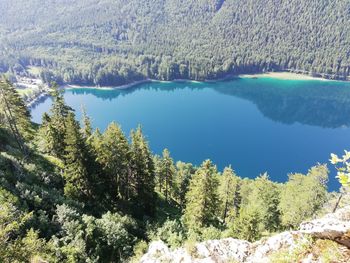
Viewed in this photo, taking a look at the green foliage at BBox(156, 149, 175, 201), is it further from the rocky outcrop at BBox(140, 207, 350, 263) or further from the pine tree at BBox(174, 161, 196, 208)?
the rocky outcrop at BBox(140, 207, 350, 263)

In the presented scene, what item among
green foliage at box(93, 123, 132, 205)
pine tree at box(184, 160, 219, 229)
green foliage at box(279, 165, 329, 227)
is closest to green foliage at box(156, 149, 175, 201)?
green foliage at box(93, 123, 132, 205)

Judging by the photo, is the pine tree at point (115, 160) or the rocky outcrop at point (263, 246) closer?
the rocky outcrop at point (263, 246)

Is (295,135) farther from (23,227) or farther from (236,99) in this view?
(23,227)

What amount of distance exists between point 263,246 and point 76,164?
111ft

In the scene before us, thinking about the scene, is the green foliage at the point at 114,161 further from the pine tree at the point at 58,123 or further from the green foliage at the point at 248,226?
the green foliage at the point at 248,226

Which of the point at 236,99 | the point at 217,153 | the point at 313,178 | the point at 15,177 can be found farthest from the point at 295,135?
the point at 15,177

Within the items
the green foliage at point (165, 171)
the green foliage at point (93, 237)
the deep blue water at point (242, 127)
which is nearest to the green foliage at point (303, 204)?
the green foliage at point (165, 171)

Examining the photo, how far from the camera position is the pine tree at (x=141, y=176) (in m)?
49.3

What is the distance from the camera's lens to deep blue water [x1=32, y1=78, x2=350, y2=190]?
121m

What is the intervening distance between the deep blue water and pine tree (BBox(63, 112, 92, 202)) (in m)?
50.5

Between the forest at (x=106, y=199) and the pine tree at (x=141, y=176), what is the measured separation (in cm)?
15

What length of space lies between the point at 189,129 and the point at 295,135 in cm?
4799

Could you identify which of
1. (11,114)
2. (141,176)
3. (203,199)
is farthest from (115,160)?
(11,114)

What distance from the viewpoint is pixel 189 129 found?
486 feet
